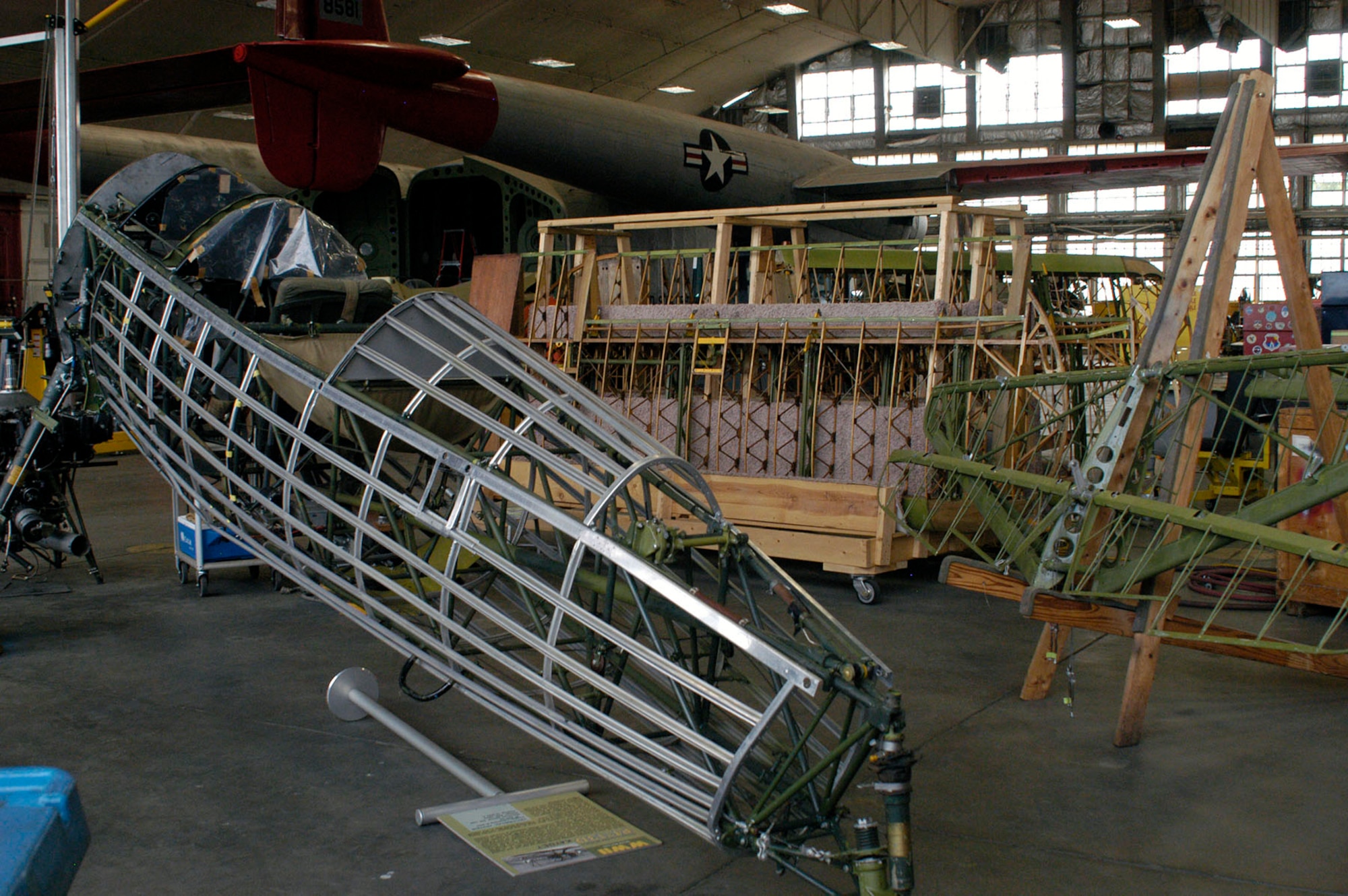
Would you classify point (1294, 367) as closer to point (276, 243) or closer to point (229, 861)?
point (229, 861)

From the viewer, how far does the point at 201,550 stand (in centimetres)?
708

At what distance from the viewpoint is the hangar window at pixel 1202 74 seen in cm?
3103

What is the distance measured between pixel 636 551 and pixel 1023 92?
1312 inches

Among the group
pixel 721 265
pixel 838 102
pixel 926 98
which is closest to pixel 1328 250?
pixel 926 98

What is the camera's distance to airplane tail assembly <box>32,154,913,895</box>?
2.86 m

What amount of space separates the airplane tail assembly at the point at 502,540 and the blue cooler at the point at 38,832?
1.55m

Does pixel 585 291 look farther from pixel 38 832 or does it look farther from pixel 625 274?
pixel 38 832

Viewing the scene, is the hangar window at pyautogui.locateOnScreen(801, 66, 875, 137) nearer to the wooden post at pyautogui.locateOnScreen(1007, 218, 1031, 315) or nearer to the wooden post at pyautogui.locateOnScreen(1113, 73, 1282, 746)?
the wooden post at pyautogui.locateOnScreen(1007, 218, 1031, 315)

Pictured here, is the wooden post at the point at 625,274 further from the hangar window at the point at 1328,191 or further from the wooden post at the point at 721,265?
the hangar window at the point at 1328,191

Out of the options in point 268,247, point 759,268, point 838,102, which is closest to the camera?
point 268,247

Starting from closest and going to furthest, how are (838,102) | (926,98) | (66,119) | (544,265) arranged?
(66,119) → (544,265) → (926,98) → (838,102)

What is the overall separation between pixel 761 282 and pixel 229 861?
5.71 metres

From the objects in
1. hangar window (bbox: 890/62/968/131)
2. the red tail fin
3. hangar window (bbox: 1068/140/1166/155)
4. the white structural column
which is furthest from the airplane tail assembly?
hangar window (bbox: 890/62/968/131)

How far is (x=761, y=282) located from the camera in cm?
815
